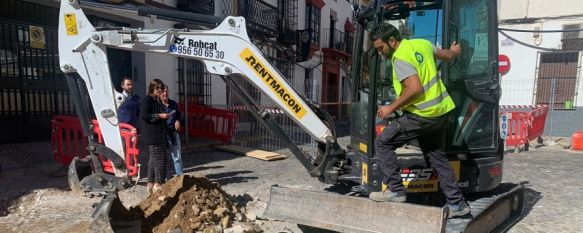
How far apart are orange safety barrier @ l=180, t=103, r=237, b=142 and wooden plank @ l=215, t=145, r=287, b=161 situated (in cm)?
55

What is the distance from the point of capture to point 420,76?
340cm

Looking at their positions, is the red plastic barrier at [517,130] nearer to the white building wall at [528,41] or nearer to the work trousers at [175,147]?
the white building wall at [528,41]

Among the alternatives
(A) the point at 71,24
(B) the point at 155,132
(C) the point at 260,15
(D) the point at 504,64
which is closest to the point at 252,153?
(B) the point at 155,132

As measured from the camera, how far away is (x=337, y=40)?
22.8m

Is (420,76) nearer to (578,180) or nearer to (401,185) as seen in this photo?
(401,185)

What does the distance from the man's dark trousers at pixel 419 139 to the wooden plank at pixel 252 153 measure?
526 centimetres

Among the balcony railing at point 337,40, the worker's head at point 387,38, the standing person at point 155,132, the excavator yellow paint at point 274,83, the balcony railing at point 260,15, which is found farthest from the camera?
the balcony railing at point 337,40

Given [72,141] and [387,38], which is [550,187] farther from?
[72,141]

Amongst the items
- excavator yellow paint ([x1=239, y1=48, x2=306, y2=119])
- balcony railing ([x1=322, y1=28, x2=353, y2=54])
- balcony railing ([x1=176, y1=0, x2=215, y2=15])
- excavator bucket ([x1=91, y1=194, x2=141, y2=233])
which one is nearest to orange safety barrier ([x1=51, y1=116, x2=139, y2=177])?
excavator bucket ([x1=91, y1=194, x2=141, y2=233])

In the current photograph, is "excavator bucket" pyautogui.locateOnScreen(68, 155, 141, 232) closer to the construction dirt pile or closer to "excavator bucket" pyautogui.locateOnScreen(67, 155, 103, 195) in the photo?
"excavator bucket" pyautogui.locateOnScreen(67, 155, 103, 195)

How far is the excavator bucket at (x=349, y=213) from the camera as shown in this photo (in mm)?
3271

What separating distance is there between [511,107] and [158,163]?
42.2ft

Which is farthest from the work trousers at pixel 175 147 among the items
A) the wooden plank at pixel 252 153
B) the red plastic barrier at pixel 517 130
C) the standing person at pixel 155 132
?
the red plastic barrier at pixel 517 130

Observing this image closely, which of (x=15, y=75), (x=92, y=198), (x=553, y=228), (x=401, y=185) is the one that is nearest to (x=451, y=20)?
(x=401, y=185)
